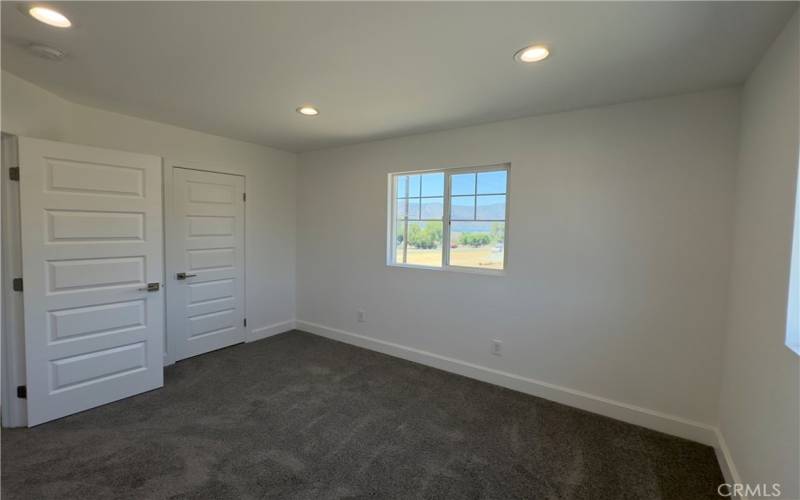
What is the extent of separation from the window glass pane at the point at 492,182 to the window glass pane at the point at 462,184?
83 mm

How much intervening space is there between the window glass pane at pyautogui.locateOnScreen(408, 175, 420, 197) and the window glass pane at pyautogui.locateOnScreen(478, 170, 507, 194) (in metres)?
0.74

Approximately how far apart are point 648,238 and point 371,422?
95.2 inches

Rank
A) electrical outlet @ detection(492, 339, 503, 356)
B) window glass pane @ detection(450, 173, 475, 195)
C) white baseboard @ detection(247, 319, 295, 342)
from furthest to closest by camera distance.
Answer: white baseboard @ detection(247, 319, 295, 342)
window glass pane @ detection(450, 173, 475, 195)
electrical outlet @ detection(492, 339, 503, 356)

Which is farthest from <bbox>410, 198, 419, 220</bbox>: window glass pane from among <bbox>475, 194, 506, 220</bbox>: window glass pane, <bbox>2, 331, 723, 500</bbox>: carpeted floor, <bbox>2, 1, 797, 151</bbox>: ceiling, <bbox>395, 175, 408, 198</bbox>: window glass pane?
<bbox>2, 331, 723, 500</bbox>: carpeted floor

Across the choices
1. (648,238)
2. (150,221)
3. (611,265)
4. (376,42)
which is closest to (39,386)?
(150,221)

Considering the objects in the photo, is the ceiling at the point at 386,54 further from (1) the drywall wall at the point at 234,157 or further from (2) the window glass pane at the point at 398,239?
(2) the window glass pane at the point at 398,239

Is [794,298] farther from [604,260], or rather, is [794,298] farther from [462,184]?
[462,184]

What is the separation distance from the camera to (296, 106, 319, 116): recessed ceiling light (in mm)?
2851

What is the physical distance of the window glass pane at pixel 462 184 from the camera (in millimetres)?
3416

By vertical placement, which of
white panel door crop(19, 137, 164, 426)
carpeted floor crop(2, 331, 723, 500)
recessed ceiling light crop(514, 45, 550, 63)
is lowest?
carpeted floor crop(2, 331, 723, 500)

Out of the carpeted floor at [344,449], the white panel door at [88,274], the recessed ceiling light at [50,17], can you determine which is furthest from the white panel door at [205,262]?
the recessed ceiling light at [50,17]

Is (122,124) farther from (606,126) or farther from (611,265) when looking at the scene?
(611,265)

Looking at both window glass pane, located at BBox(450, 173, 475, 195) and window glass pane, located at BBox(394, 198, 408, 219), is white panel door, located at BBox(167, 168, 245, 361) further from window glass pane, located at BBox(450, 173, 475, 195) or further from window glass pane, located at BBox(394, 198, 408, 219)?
window glass pane, located at BBox(450, 173, 475, 195)

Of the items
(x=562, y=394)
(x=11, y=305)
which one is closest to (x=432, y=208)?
(x=562, y=394)
